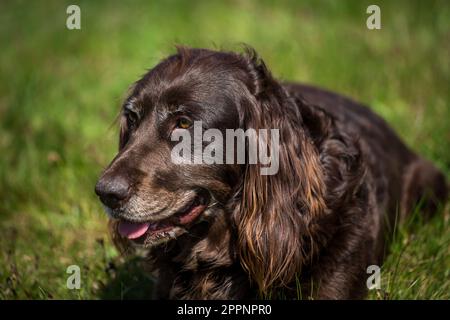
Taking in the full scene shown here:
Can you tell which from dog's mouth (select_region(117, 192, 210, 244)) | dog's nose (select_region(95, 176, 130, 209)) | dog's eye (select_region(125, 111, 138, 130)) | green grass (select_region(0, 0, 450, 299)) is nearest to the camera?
dog's nose (select_region(95, 176, 130, 209))

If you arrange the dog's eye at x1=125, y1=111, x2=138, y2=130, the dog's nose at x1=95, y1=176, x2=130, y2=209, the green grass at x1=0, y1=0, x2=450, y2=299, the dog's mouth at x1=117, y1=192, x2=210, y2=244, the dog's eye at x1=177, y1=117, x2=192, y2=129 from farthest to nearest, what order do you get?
the green grass at x1=0, y1=0, x2=450, y2=299
the dog's eye at x1=125, y1=111, x2=138, y2=130
the dog's mouth at x1=117, y1=192, x2=210, y2=244
the dog's eye at x1=177, y1=117, x2=192, y2=129
the dog's nose at x1=95, y1=176, x2=130, y2=209

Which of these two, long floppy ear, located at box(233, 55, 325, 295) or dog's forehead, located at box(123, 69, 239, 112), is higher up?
dog's forehead, located at box(123, 69, 239, 112)

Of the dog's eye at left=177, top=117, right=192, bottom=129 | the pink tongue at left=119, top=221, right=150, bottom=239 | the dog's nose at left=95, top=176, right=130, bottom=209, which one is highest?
the dog's eye at left=177, top=117, right=192, bottom=129

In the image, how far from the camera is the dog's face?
9.79ft

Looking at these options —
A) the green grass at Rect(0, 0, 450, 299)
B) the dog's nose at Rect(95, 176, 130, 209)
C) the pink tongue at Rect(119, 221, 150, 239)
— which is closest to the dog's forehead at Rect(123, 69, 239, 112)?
the dog's nose at Rect(95, 176, 130, 209)

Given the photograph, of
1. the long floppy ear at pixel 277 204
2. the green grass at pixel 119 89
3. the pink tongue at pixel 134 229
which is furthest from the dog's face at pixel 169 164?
the green grass at pixel 119 89

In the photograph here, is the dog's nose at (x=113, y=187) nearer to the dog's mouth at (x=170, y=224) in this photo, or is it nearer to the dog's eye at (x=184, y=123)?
the dog's mouth at (x=170, y=224)

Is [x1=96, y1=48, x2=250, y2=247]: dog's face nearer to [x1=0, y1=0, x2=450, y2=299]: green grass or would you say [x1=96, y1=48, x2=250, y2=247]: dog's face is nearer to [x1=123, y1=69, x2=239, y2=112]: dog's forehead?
[x1=123, y1=69, x2=239, y2=112]: dog's forehead

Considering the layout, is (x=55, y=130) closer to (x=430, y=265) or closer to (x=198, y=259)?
(x=198, y=259)

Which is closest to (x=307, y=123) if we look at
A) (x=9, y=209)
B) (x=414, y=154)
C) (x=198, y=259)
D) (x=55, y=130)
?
(x=198, y=259)

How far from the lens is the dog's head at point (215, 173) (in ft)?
9.89

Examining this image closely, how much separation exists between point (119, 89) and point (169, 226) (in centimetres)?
350

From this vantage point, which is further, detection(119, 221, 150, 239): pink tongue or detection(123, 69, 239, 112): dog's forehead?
detection(119, 221, 150, 239): pink tongue

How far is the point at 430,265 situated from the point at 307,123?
0.98m
